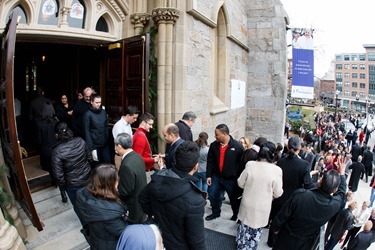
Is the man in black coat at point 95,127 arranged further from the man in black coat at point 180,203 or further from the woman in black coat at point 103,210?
the man in black coat at point 180,203

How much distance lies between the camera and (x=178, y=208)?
2244 mm

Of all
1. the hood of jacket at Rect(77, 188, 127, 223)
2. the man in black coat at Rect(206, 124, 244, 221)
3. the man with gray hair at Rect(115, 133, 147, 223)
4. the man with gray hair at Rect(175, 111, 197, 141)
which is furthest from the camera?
the man with gray hair at Rect(175, 111, 197, 141)

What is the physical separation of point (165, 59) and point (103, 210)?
4371 millimetres

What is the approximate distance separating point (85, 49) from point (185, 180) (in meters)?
5.90

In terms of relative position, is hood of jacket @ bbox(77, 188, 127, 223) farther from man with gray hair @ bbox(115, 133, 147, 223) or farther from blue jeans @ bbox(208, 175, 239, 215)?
blue jeans @ bbox(208, 175, 239, 215)

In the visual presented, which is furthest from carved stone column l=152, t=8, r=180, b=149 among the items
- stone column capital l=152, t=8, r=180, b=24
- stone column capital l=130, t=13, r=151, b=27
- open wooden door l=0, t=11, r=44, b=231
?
open wooden door l=0, t=11, r=44, b=231

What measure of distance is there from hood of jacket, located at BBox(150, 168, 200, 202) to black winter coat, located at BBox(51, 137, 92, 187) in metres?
1.56

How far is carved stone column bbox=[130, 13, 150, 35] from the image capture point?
19.8 ft

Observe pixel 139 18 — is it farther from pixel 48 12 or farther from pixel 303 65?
pixel 303 65

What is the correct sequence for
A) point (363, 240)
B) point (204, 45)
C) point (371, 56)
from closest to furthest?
point (363, 240) < point (204, 45) < point (371, 56)

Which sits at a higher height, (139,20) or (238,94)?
(139,20)

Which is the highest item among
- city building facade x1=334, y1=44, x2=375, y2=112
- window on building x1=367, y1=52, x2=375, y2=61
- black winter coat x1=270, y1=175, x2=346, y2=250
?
window on building x1=367, y1=52, x2=375, y2=61

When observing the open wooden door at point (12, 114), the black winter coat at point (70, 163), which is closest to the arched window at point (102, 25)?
the open wooden door at point (12, 114)

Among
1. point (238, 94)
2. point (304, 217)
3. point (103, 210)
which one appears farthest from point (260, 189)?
point (238, 94)
